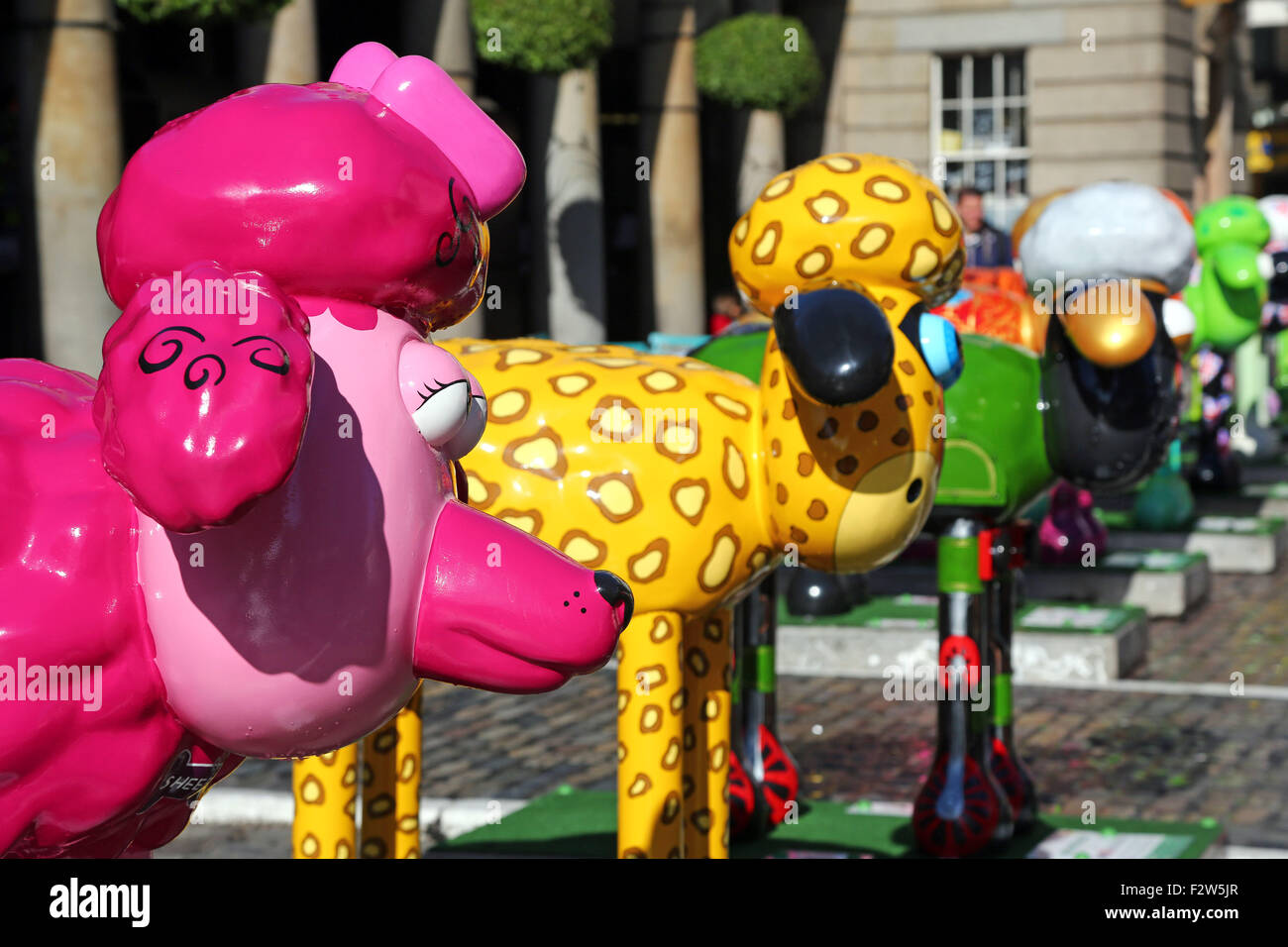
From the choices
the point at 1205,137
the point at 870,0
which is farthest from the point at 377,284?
the point at 1205,137

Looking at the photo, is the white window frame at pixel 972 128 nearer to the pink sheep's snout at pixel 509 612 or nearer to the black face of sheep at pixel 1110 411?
the black face of sheep at pixel 1110 411

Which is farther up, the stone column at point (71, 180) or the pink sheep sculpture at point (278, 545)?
the stone column at point (71, 180)

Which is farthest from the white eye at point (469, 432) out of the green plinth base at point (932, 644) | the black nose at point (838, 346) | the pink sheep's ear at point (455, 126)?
the green plinth base at point (932, 644)

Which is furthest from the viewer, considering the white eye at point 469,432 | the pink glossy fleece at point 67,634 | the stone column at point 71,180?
the stone column at point 71,180

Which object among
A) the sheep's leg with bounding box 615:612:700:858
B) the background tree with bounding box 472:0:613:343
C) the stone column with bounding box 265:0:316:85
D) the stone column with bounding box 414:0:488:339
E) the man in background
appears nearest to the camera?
the sheep's leg with bounding box 615:612:700:858

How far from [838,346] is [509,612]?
5.70 feet

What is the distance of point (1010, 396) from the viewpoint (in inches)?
237

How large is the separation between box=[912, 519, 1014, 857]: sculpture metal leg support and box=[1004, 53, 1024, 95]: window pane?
1877cm

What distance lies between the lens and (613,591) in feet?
8.25

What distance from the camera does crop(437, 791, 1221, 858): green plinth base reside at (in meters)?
6.12

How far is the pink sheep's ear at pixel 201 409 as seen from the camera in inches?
83.5

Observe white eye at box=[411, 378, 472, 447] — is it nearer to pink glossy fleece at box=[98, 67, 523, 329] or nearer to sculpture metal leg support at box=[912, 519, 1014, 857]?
pink glossy fleece at box=[98, 67, 523, 329]

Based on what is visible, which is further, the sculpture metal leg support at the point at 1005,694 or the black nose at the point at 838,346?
the sculpture metal leg support at the point at 1005,694

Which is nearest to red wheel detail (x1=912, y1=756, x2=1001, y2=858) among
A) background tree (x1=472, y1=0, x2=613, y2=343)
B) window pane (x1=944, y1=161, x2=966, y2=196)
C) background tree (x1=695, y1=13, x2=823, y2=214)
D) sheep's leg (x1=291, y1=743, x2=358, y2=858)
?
sheep's leg (x1=291, y1=743, x2=358, y2=858)
